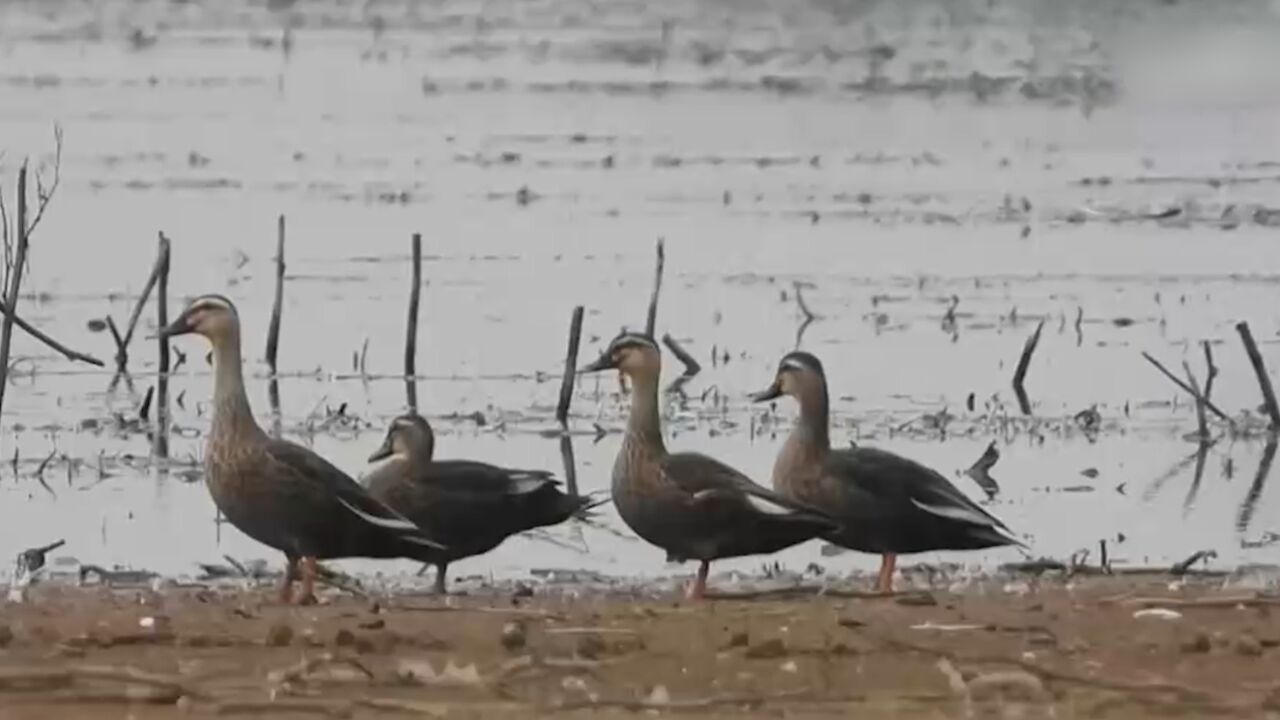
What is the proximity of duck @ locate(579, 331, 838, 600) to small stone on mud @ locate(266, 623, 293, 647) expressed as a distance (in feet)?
5.86

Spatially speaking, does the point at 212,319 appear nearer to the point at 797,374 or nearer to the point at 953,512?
the point at 797,374

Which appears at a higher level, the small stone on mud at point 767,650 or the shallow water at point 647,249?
the shallow water at point 647,249

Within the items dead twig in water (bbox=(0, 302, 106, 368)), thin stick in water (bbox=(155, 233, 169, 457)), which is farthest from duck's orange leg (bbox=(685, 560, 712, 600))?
thin stick in water (bbox=(155, 233, 169, 457))

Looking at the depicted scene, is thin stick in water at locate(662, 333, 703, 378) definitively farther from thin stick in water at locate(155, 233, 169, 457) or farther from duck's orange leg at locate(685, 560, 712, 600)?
duck's orange leg at locate(685, 560, 712, 600)

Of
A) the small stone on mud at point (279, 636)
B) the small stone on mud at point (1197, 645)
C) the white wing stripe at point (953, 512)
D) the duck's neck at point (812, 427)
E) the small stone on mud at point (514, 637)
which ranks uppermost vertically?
the duck's neck at point (812, 427)

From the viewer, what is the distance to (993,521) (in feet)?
36.9

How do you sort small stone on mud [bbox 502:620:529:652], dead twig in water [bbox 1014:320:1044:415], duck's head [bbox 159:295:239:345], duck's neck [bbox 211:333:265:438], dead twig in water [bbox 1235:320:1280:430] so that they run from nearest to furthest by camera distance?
small stone on mud [bbox 502:620:529:652], duck's neck [bbox 211:333:265:438], duck's head [bbox 159:295:239:345], dead twig in water [bbox 1235:320:1280:430], dead twig in water [bbox 1014:320:1044:415]

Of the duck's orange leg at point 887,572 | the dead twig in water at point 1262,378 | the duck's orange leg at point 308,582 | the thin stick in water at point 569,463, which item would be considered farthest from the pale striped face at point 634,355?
the dead twig in water at point 1262,378

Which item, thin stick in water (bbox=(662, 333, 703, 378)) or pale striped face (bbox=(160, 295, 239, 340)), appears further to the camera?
thin stick in water (bbox=(662, 333, 703, 378))

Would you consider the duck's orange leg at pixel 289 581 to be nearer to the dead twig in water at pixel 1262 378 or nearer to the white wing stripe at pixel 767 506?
the white wing stripe at pixel 767 506

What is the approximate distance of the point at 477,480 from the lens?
11094 mm

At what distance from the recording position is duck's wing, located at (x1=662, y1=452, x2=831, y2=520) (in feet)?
34.6

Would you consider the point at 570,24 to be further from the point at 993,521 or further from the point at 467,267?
the point at 993,521

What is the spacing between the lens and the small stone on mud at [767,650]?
28.7 ft
